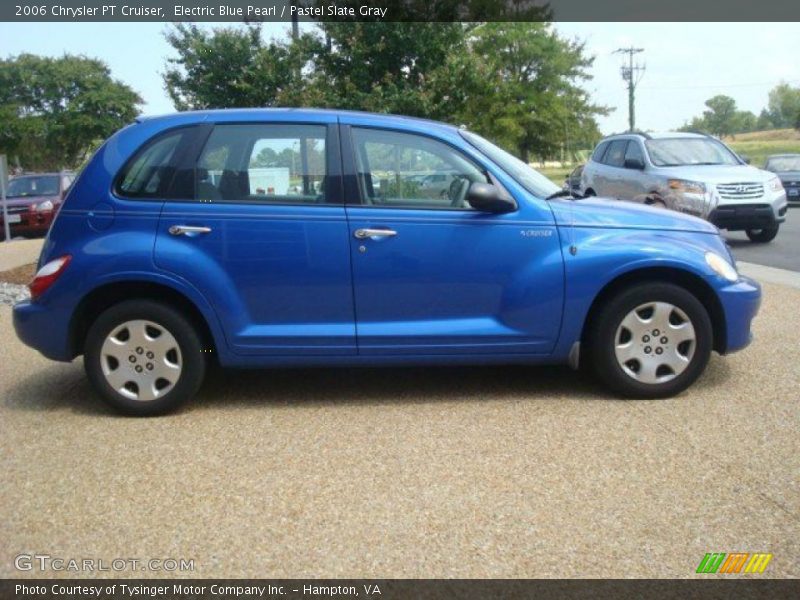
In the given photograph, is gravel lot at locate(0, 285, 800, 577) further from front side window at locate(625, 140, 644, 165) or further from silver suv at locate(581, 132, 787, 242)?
front side window at locate(625, 140, 644, 165)

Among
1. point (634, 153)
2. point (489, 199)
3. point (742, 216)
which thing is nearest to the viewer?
point (489, 199)

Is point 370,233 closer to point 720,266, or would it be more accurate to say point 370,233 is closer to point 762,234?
point 720,266

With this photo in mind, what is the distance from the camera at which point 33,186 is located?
2169cm

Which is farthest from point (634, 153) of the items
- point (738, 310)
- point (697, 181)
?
point (738, 310)

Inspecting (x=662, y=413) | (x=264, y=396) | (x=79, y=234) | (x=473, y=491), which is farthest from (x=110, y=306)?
(x=662, y=413)

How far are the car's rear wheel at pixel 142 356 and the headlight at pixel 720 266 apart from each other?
3169mm

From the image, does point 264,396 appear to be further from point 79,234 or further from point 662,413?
point 662,413

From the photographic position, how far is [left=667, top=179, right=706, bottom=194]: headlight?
39.8 feet

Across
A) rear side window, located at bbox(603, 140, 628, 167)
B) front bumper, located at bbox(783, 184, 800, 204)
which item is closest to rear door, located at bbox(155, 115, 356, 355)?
rear side window, located at bbox(603, 140, 628, 167)

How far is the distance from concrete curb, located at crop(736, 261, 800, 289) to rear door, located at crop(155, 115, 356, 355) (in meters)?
6.42

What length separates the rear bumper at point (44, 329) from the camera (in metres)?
4.88

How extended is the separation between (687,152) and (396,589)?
1176 cm

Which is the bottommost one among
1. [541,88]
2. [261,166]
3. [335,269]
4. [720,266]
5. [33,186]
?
[720,266]

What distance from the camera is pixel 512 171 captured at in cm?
520
